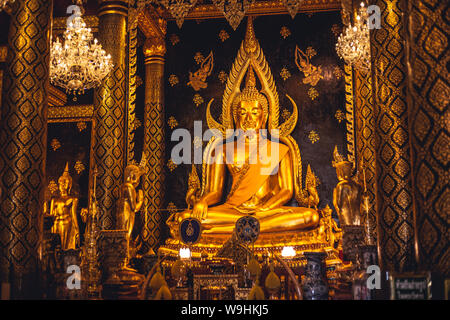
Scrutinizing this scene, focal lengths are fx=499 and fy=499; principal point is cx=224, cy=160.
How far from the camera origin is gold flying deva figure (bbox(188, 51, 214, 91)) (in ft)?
29.2

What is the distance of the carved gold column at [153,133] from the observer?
26.8 ft

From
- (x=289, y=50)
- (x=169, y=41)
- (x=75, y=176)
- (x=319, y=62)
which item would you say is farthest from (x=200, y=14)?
(x=75, y=176)

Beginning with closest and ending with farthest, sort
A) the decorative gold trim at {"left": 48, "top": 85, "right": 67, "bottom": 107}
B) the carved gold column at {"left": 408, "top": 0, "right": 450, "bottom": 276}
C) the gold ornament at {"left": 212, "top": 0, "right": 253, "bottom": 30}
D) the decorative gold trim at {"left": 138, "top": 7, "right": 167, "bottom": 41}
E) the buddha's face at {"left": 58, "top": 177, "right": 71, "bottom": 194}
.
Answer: the carved gold column at {"left": 408, "top": 0, "right": 450, "bottom": 276}
the gold ornament at {"left": 212, "top": 0, "right": 253, "bottom": 30}
the buddha's face at {"left": 58, "top": 177, "right": 71, "bottom": 194}
the decorative gold trim at {"left": 138, "top": 7, "right": 167, "bottom": 41}
the decorative gold trim at {"left": 48, "top": 85, "right": 67, "bottom": 107}

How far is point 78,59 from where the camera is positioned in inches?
250

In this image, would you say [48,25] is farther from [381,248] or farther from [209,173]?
[209,173]

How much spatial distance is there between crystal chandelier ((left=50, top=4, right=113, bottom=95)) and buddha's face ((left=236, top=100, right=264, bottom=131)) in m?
2.78

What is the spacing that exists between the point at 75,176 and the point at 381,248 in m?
6.16

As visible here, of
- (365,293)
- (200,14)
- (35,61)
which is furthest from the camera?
(200,14)

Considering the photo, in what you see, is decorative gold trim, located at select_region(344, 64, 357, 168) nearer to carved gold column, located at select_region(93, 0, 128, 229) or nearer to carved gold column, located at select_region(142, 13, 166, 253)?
carved gold column, located at select_region(142, 13, 166, 253)

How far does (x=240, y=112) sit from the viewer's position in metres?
8.60

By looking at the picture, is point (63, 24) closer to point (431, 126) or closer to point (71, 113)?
point (71, 113)

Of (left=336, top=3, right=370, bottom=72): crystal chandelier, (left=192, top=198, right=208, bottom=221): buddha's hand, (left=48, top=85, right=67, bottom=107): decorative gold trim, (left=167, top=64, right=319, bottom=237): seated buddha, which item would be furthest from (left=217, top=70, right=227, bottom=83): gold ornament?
(left=48, top=85, right=67, bottom=107): decorative gold trim

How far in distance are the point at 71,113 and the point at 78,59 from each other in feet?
9.31

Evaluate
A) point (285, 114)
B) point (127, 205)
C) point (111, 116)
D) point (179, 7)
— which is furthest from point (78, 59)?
point (285, 114)
